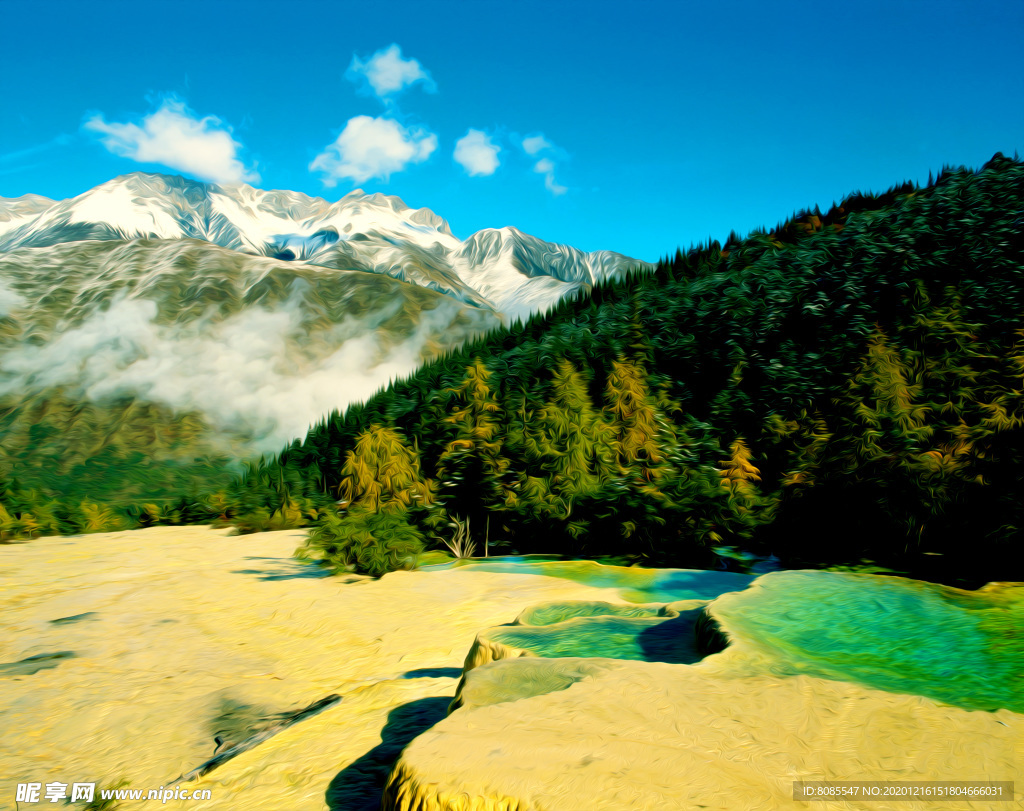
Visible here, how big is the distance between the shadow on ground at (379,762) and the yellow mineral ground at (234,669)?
0.03 feet

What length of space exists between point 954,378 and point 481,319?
28576 millimetres

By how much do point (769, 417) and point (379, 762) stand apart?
25.9ft

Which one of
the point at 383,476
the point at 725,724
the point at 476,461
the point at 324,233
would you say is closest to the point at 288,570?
the point at 383,476

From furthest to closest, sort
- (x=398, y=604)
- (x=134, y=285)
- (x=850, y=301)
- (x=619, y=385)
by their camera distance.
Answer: (x=134, y=285) → (x=619, y=385) → (x=850, y=301) → (x=398, y=604)

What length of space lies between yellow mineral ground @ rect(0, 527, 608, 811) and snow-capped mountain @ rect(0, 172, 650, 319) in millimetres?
40812

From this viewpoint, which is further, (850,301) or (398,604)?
(850,301)

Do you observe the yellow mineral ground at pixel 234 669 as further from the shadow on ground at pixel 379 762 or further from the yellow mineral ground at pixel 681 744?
the yellow mineral ground at pixel 681 744

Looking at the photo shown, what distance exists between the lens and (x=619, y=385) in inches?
413

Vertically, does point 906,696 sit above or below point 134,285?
below

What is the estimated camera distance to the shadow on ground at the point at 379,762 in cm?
278

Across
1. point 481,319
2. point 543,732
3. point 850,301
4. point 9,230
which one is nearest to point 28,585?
point 543,732

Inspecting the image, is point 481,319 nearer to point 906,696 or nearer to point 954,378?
point 954,378

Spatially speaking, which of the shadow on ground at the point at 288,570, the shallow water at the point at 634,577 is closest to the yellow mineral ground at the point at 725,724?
the shallow water at the point at 634,577

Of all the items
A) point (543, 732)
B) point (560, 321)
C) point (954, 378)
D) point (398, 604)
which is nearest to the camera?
point (543, 732)
